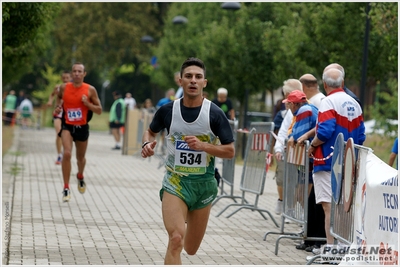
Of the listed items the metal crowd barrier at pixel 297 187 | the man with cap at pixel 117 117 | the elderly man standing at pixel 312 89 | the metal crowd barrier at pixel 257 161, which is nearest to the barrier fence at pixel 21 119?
the man with cap at pixel 117 117

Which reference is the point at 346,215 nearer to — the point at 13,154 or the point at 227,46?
the point at 13,154

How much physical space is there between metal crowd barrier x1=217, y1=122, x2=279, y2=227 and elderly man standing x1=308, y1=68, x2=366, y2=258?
2846mm

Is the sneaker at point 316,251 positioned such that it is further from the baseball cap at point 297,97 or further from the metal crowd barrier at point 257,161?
the metal crowd barrier at point 257,161

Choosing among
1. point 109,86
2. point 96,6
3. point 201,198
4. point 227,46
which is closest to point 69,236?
point 201,198

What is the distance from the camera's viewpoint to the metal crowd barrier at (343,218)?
839cm

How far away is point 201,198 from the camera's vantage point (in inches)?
306

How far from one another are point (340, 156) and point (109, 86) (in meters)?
76.4

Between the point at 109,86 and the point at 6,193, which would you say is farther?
the point at 109,86

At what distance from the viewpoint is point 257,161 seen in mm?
13078

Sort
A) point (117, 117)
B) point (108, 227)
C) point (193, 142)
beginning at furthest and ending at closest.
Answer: point (117, 117) → point (108, 227) → point (193, 142)

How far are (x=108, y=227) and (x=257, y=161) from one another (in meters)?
2.39

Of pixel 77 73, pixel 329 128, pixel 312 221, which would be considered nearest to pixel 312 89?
pixel 312 221

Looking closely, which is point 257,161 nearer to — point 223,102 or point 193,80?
point 193,80

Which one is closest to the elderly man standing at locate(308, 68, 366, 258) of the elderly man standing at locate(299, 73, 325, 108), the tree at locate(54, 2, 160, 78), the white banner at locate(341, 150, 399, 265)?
the white banner at locate(341, 150, 399, 265)
